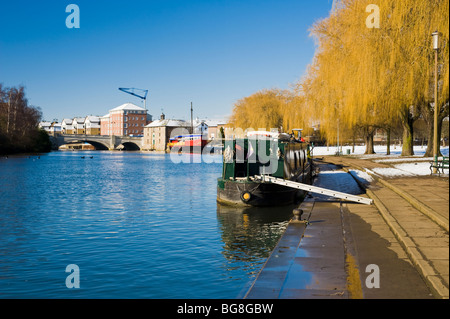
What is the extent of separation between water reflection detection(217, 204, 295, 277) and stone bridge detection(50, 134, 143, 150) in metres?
122

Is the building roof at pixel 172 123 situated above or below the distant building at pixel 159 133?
above

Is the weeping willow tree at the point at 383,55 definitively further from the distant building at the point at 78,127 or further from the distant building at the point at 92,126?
the distant building at the point at 78,127

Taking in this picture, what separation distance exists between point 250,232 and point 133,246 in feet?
13.6

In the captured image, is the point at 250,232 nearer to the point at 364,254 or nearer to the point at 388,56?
the point at 364,254

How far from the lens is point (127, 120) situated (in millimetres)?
173625

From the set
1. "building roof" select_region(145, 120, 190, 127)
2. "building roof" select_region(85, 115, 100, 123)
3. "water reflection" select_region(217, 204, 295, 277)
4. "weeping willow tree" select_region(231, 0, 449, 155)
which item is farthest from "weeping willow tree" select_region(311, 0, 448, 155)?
"building roof" select_region(85, 115, 100, 123)

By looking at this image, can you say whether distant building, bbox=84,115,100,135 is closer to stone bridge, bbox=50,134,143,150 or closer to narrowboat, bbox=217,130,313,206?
stone bridge, bbox=50,134,143,150

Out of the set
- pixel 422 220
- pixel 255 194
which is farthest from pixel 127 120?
pixel 422 220

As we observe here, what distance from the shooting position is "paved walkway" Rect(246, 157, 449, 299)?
671 centimetres

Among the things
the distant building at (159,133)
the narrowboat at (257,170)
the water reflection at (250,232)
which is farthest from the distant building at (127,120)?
the water reflection at (250,232)

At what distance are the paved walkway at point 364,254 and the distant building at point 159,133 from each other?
137874 mm

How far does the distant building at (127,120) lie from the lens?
567 ft

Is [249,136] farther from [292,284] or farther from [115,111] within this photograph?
[115,111]
